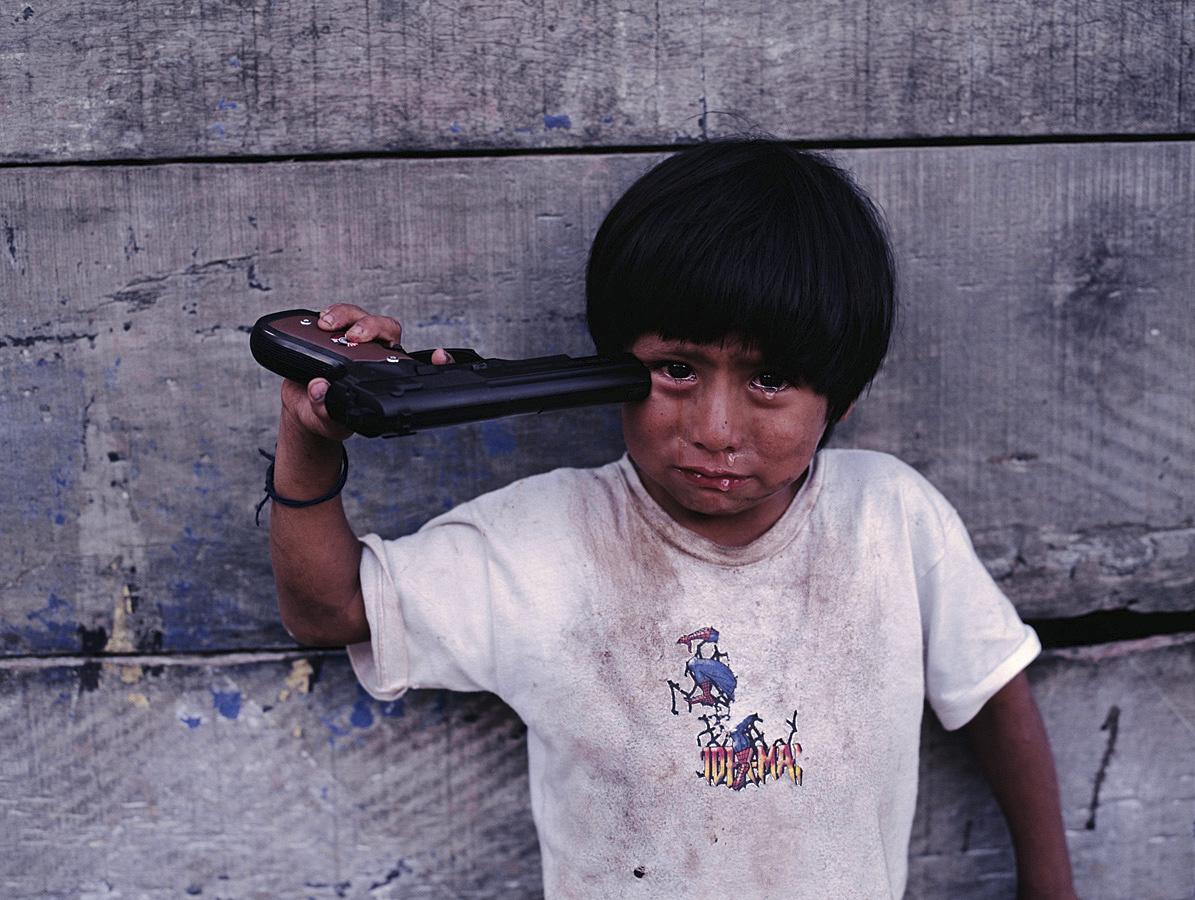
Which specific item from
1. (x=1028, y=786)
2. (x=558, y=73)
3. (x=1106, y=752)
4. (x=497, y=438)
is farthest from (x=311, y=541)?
(x=1106, y=752)

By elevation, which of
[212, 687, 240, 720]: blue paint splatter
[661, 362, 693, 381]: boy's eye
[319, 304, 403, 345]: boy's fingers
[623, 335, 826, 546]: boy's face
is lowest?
[212, 687, 240, 720]: blue paint splatter

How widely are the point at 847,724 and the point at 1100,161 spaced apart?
802 millimetres

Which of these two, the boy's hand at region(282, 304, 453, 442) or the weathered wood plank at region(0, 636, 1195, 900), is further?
the weathered wood plank at region(0, 636, 1195, 900)

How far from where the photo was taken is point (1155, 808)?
1257 millimetres

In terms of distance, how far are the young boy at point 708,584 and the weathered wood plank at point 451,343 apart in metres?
0.20

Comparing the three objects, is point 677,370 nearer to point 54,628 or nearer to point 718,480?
point 718,480

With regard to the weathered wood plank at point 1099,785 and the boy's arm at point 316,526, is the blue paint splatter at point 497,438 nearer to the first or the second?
the boy's arm at point 316,526

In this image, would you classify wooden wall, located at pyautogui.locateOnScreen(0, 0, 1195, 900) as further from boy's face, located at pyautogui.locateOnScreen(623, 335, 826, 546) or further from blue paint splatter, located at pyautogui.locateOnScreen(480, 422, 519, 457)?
boy's face, located at pyautogui.locateOnScreen(623, 335, 826, 546)

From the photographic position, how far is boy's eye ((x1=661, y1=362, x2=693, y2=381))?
2.77 ft

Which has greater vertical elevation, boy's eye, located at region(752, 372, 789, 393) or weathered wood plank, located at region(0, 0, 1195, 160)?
weathered wood plank, located at region(0, 0, 1195, 160)

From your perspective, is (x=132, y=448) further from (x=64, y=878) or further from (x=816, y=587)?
(x=816, y=587)

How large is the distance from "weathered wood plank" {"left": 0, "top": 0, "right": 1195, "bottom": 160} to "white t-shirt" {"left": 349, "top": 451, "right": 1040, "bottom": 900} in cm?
48

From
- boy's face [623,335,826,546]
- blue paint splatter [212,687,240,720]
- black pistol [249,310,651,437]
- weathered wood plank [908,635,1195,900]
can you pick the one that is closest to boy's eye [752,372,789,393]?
boy's face [623,335,826,546]

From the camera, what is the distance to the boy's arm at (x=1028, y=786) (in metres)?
1.05
